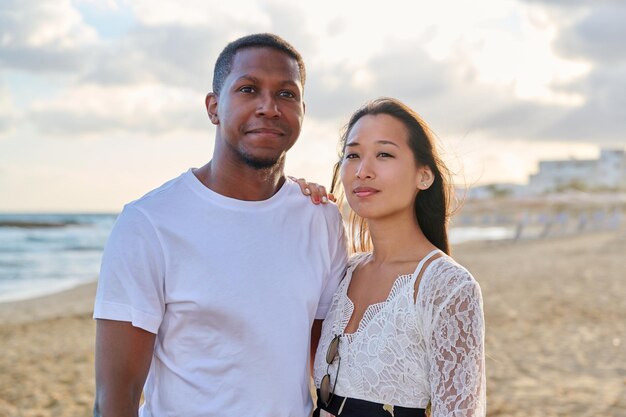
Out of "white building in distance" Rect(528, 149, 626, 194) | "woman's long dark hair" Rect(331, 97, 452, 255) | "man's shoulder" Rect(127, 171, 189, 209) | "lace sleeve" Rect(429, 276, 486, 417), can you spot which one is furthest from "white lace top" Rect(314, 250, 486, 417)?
"white building in distance" Rect(528, 149, 626, 194)

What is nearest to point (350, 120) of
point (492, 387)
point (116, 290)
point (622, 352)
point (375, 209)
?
point (375, 209)

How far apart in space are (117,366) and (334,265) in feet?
3.37

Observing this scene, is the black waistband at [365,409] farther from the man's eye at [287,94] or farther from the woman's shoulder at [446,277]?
the man's eye at [287,94]

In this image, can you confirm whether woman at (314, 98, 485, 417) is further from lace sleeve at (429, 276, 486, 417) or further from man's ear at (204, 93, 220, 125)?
man's ear at (204, 93, 220, 125)

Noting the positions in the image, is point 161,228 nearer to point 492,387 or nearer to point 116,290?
point 116,290

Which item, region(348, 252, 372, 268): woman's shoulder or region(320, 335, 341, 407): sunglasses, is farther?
region(348, 252, 372, 268): woman's shoulder

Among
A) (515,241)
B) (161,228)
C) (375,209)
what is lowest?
(161,228)

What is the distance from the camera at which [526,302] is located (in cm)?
1127

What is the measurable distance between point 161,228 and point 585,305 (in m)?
9.99

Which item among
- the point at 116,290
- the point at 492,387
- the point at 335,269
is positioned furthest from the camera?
the point at 492,387

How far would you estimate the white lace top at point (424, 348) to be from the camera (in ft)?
7.14

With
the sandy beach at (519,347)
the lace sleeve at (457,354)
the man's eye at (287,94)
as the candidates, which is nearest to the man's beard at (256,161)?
the man's eye at (287,94)

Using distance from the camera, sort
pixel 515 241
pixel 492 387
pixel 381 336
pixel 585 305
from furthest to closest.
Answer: pixel 515 241
pixel 585 305
pixel 492 387
pixel 381 336

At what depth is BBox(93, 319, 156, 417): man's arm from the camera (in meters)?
2.17
